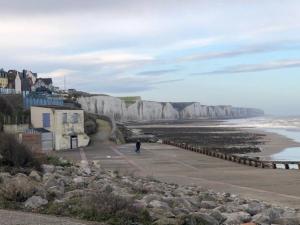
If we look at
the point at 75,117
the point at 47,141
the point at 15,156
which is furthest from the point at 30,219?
the point at 75,117

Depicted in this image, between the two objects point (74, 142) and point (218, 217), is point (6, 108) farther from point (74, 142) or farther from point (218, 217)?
point (218, 217)

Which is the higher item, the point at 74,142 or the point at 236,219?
the point at 74,142

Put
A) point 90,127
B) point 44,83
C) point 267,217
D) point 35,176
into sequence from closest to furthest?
point 267,217 → point 35,176 → point 90,127 → point 44,83

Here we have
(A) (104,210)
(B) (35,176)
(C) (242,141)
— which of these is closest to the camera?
(A) (104,210)

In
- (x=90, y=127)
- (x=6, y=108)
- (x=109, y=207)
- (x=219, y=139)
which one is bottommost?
(x=219, y=139)

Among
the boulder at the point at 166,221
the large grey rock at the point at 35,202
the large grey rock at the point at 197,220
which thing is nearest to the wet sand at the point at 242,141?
the large grey rock at the point at 35,202

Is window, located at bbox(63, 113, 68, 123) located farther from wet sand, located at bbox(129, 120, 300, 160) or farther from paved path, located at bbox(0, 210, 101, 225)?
paved path, located at bbox(0, 210, 101, 225)

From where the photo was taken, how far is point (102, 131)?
61.2 metres

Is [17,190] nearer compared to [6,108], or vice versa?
[17,190]

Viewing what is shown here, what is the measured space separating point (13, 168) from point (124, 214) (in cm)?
682

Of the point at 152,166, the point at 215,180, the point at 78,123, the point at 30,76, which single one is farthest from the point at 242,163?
the point at 30,76

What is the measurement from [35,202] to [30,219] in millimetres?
1503

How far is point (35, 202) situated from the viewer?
9.93m

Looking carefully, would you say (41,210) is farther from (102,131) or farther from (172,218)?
(102,131)
